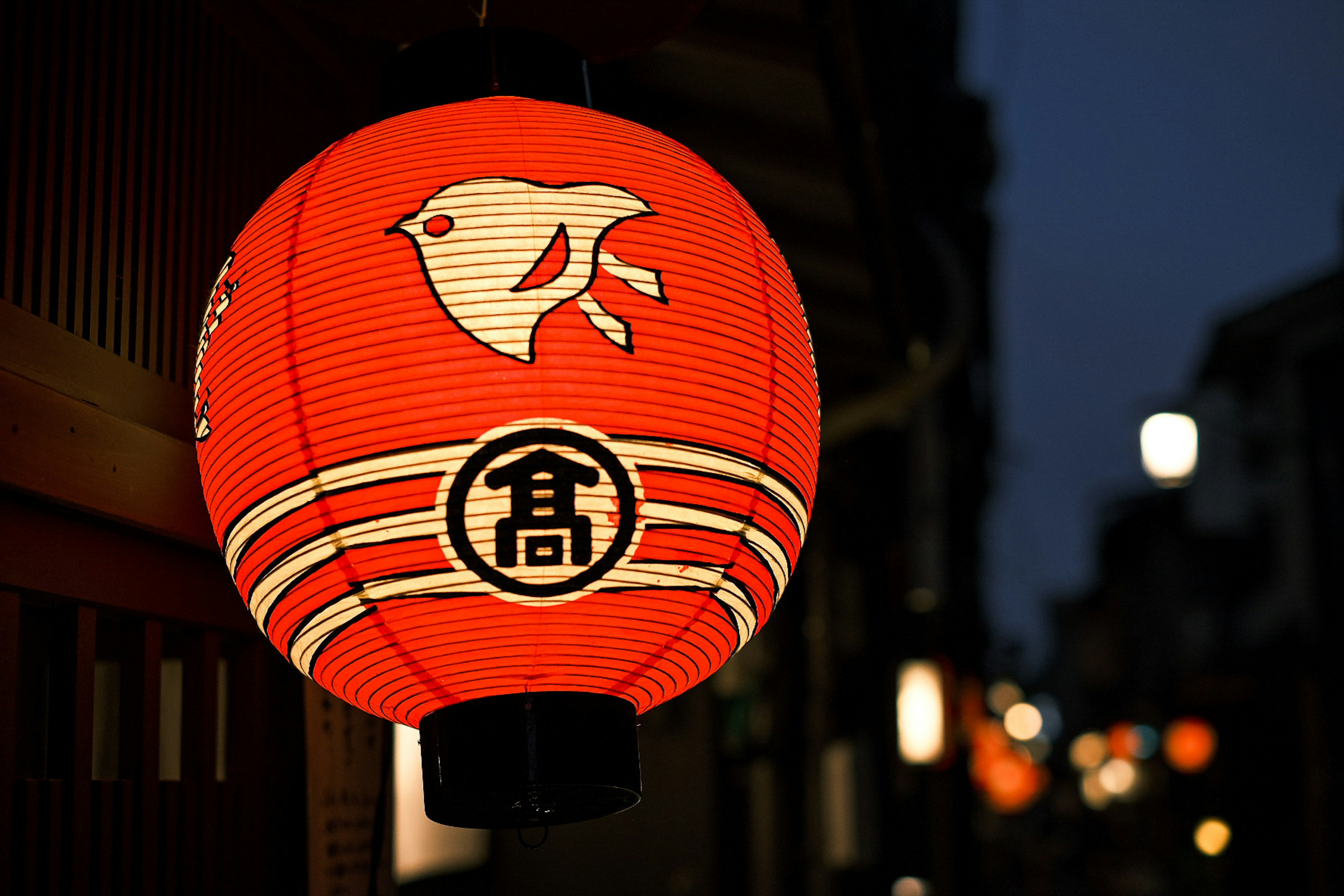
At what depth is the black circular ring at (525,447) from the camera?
187 centimetres

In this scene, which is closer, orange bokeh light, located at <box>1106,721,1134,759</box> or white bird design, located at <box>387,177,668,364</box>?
white bird design, located at <box>387,177,668,364</box>

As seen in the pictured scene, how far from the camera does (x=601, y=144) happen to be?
2205 mm

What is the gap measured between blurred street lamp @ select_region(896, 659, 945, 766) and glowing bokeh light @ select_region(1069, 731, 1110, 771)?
2738 centimetres

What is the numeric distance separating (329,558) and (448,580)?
222mm

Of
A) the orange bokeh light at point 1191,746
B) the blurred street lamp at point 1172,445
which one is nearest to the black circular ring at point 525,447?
the blurred street lamp at point 1172,445

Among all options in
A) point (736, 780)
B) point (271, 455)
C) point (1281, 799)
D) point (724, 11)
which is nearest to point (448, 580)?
point (271, 455)

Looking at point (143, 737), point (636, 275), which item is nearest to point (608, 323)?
point (636, 275)

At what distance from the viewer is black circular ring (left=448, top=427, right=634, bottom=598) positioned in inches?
73.5

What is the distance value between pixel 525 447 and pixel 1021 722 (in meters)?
40.6

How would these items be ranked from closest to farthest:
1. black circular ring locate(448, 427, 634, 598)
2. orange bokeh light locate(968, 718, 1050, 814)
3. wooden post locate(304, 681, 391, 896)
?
1. black circular ring locate(448, 427, 634, 598)
2. wooden post locate(304, 681, 391, 896)
3. orange bokeh light locate(968, 718, 1050, 814)

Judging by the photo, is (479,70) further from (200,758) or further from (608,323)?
(200,758)

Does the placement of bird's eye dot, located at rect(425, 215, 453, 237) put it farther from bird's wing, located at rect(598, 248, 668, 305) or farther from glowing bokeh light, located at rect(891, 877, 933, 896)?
glowing bokeh light, located at rect(891, 877, 933, 896)

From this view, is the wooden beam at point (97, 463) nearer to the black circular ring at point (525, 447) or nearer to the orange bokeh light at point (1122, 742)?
the black circular ring at point (525, 447)

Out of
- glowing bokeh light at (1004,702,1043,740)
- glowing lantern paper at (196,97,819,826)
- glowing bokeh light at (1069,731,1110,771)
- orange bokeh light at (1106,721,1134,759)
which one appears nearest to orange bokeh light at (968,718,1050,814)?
orange bokeh light at (1106,721,1134,759)
